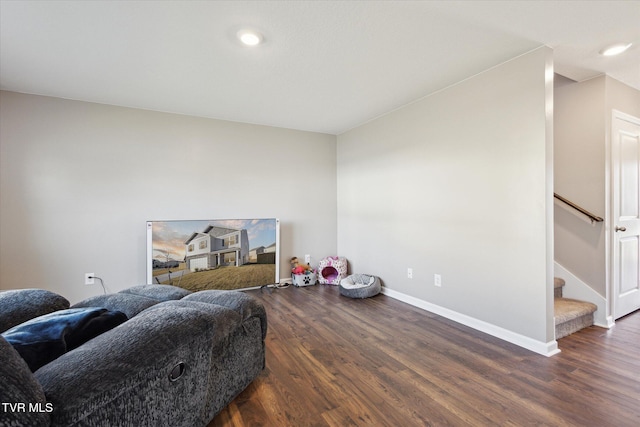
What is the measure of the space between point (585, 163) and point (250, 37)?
328 centimetres

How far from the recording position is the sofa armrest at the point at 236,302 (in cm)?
174

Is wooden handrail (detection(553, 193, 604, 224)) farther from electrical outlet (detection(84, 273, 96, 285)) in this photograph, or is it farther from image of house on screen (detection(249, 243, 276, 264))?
electrical outlet (detection(84, 273, 96, 285))

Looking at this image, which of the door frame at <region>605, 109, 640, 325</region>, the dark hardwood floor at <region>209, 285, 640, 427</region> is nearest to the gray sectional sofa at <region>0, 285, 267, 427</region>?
the dark hardwood floor at <region>209, 285, 640, 427</region>

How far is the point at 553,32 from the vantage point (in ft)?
6.61

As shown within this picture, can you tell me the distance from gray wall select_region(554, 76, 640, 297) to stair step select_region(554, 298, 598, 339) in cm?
22

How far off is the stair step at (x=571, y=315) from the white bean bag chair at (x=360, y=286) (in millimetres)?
1814

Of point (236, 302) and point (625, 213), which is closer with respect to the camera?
point (236, 302)

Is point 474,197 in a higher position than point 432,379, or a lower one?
higher

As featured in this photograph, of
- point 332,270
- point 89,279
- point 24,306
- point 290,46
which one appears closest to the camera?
point 24,306

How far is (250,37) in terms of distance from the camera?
2.06 meters

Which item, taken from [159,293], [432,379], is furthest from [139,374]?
[432,379]

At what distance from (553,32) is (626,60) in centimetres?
103

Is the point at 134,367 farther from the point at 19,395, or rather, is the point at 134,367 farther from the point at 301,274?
the point at 301,274

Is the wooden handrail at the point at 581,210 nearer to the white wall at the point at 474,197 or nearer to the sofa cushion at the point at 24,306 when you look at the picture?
the white wall at the point at 474,197
